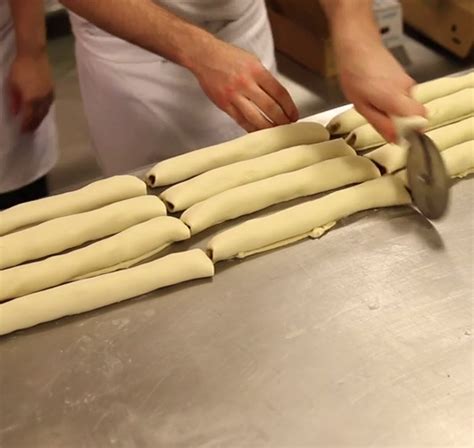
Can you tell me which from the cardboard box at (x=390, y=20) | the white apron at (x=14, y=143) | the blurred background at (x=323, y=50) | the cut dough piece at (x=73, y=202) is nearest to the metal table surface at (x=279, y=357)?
the cut dough piece at (x=73, y=202)

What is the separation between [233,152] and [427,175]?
0.86ft

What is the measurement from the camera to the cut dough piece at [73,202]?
1.00 metres

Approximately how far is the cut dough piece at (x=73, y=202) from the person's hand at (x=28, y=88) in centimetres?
32

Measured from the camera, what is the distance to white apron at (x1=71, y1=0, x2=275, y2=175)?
4.24 feet

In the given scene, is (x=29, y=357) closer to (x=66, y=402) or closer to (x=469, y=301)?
(x=66, y=402)

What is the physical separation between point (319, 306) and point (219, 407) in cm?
17

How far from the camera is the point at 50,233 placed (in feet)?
3.16

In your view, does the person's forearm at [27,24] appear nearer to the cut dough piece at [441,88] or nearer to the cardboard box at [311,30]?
the cut dough piece at [441,88]

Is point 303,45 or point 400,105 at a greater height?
point 400,105

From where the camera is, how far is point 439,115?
1.12 meters

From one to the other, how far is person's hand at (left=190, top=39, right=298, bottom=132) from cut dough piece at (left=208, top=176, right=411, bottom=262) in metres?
0.16

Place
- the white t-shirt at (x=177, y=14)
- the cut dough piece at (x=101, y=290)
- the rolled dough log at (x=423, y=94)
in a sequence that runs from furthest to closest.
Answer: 1. the white t-shirt at (x=177, y=14)
2. the rolled dough log at (x=423, y=94)
3. the cut dough piece at (x=101, y=290)

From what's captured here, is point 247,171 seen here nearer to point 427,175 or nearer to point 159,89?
point 427,175

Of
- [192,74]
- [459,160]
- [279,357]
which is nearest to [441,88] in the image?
[459,160]
